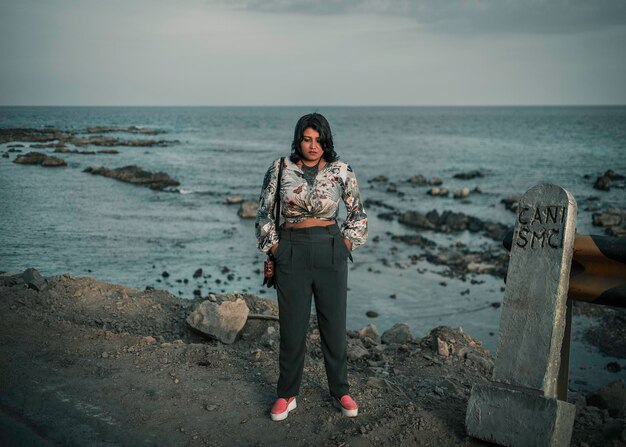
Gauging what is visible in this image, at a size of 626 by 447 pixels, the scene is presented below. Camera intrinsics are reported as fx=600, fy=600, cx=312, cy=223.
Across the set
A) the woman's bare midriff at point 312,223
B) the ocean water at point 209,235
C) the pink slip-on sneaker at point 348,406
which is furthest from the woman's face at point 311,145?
the ocean water at point 209,235

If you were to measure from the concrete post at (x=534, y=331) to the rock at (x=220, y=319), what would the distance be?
3.82 meters

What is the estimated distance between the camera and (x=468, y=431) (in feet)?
14.1

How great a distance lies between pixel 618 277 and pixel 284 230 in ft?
7.76

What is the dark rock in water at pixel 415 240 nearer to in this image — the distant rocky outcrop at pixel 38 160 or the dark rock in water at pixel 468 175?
the distant rocky outcrop at pixel 38 160

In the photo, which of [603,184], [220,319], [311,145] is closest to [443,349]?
[220,319]

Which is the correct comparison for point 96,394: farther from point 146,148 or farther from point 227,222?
point 146,148

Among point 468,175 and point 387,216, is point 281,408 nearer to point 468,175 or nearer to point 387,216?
point 387,216

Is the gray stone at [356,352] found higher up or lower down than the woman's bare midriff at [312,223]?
lower down

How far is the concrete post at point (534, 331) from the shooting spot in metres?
3.96

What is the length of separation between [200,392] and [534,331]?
273 cm

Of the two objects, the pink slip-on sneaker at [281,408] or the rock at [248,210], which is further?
the rock at [248,210]

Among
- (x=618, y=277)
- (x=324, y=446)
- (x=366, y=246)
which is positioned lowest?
(x=366, y=246)

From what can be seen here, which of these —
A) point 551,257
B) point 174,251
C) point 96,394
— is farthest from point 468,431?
point 174,251

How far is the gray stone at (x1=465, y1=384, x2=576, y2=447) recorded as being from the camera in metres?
3.95
